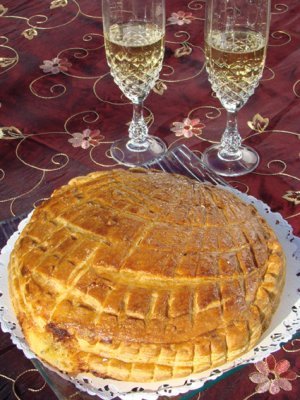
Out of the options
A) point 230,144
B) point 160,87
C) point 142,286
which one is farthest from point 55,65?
point 142,286

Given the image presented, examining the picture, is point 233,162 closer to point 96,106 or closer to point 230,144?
point 230,144

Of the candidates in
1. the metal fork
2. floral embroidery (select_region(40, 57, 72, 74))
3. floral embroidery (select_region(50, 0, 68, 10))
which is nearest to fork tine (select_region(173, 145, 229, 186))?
the metal fork

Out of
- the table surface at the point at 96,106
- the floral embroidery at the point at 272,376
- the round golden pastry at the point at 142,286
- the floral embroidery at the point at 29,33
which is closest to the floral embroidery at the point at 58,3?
the table surface at the point at 96,106

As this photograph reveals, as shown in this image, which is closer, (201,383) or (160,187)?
(201,383)

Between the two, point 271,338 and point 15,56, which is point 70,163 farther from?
point 271,338

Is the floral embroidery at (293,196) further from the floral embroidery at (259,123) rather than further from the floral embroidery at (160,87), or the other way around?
the floral embroidery at (160,87)

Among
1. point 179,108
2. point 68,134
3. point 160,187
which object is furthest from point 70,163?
point 160,187
